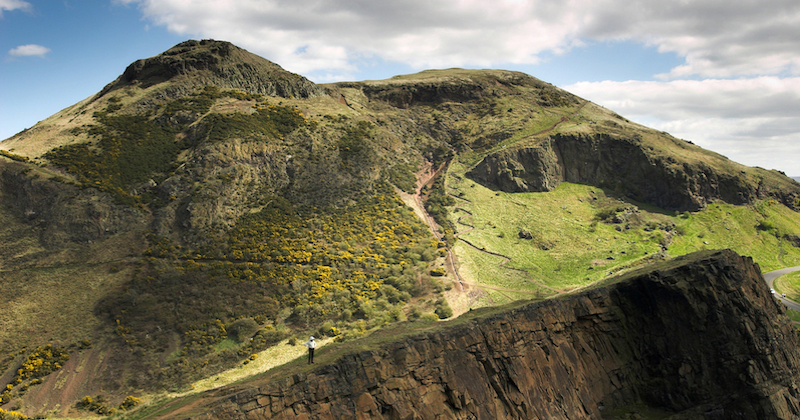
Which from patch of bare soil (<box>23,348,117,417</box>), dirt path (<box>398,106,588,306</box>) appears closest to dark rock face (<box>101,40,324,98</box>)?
dirt path (<box>398,106,588,306</box>)

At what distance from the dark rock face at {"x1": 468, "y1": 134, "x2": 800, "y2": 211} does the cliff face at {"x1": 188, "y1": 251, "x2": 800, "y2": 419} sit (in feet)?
178

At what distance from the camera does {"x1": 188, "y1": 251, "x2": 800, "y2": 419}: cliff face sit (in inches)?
662

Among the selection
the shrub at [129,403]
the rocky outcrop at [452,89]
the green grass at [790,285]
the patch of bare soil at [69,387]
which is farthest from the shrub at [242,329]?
the rocky outcrop at [452,89]

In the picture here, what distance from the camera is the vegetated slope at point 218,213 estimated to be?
38000 millimetres

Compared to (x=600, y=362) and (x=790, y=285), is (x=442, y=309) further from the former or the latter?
(x=790, y=285)

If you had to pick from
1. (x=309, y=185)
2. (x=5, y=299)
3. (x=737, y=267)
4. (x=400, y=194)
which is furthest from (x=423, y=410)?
(x=400, y=194)

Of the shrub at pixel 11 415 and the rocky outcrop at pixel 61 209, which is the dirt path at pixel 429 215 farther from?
the shrub at pixel 11 415

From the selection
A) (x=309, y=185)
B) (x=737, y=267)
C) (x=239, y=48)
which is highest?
(x=239, y=48)

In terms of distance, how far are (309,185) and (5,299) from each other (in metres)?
33.7

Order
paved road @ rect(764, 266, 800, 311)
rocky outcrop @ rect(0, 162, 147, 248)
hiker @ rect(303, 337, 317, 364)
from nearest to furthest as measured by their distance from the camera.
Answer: hiker @ rect(303, 337, 317, 364) → rocky outcrop @ rect(0, 162, 147, 248) → paved road @ rect(764, 266, 800, 311)

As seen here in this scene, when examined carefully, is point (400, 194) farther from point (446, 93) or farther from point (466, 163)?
point (446, 93)

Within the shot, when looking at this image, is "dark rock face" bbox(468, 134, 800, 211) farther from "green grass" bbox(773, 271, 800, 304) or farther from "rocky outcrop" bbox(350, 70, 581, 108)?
"rocky outcrop" bbox(350, 70, 581, 108)

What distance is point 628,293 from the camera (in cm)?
2498

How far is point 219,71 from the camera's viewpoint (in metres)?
75.4
